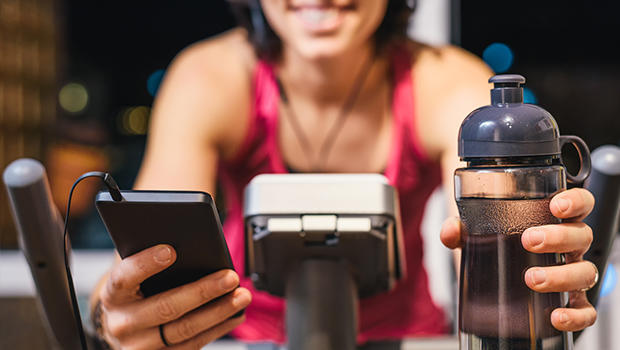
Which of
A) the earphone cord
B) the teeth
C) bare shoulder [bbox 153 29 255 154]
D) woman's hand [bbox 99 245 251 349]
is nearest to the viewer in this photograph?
woman's hand [bbox 99 245 251 349]

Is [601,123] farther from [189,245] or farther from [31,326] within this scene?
[31,326]

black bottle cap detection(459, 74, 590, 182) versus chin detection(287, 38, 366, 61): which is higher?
chin detection(287, 38, 366, 61)

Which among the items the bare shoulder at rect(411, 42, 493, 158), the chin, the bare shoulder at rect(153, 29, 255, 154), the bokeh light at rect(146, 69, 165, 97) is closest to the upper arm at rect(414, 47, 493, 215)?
the bare shoulder at rect(411, 42, 493, 158)

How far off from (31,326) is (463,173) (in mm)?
1889

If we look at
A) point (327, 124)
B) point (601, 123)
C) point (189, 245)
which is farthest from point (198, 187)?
point (601, 123)

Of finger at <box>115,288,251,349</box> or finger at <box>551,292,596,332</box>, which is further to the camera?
finger at <box>115,288,251,349</box>

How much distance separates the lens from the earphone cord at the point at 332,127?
126 centimetres

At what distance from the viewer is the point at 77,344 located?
0.76 meters

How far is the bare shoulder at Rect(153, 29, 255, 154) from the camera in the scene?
1.15 metres

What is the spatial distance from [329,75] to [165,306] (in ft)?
2.19

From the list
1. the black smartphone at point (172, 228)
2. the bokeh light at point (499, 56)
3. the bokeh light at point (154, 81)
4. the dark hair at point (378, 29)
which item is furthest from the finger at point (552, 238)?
the bokeh light at point (154, 81)

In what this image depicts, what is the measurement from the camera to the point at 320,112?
1.29 metres

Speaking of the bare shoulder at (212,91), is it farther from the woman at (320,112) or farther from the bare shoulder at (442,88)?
the bare shoulder at (442,88)

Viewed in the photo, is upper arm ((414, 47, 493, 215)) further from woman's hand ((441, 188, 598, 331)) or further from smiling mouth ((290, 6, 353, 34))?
woman's hand ((441, 188, 598, 331))
